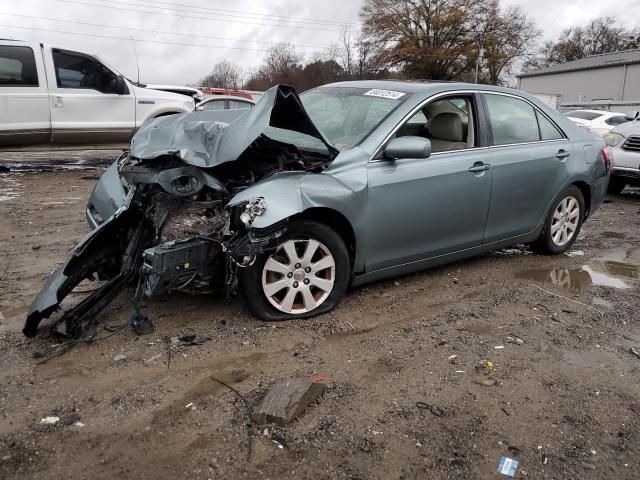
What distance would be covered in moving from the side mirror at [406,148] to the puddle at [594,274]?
1750 mm

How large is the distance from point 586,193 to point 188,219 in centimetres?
403

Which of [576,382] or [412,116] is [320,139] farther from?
[576,382]

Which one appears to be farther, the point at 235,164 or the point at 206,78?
the point at 206,78

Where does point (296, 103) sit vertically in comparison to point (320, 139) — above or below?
above

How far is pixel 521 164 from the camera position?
4613mm

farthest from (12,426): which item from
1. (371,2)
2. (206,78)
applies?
(206,78)

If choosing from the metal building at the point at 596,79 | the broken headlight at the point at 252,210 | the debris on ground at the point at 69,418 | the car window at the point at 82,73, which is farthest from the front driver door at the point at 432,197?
the metal building at the point at 596,79

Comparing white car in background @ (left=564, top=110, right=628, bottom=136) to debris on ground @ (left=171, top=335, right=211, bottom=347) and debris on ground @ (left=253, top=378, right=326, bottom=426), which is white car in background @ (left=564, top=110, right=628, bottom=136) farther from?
debris on ground @ (left=253, top=378, right=326, bottom=426)

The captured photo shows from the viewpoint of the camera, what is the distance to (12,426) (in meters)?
2.48

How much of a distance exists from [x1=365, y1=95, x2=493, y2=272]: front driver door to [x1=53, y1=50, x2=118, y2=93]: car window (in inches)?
266

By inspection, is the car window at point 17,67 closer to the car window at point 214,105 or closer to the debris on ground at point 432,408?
the car window at point 214,105

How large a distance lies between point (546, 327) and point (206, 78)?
7022cm

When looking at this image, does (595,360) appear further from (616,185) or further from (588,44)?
(588,44)

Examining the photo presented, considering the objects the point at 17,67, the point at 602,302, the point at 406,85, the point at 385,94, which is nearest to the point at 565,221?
the point at 602,302
